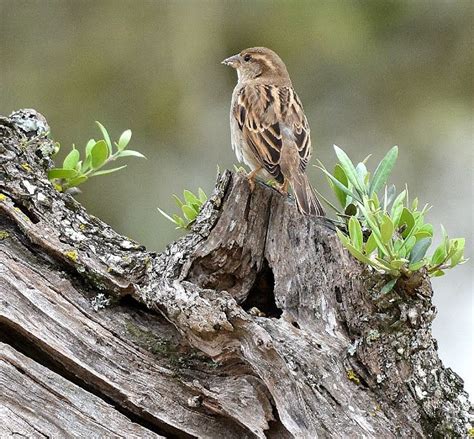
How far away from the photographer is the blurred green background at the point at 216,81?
16.7 feet

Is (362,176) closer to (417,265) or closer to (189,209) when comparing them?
(417,265)

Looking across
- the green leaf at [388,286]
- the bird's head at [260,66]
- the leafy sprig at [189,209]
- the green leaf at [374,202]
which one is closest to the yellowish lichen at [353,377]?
the green leaf at [388,286]

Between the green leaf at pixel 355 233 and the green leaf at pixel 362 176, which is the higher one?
the green leaf at pixel 362 176

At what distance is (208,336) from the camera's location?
→ 2.48 metres

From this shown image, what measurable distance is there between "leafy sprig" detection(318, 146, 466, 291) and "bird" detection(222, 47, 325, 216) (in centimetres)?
46

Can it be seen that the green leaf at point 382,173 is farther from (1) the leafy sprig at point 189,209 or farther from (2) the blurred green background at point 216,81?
(2) the blurred green background at point 216,81

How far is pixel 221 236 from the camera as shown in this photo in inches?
110

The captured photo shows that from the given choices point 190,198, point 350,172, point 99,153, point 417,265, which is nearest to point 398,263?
point 417,265

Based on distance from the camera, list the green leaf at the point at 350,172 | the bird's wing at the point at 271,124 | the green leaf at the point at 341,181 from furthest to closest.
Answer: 1. the bird's wing at the point at 271,124
2. the green leaf at the point at 341,181
3. the green leaf at the point at 350,172

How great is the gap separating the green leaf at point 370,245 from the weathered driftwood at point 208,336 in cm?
9

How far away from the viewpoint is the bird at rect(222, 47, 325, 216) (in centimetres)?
377

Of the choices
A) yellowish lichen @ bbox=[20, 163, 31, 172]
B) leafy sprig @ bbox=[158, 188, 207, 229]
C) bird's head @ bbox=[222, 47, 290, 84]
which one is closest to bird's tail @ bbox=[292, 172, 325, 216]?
leafy sprig @ bbox=[158, 188, 207, 229]

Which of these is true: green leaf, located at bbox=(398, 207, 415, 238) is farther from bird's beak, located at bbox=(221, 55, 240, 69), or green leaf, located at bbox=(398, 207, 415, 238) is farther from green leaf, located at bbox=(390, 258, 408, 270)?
bird's beak, located at bbox=(221, 55, 240, 69)

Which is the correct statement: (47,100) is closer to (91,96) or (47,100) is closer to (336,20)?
(91,96)
